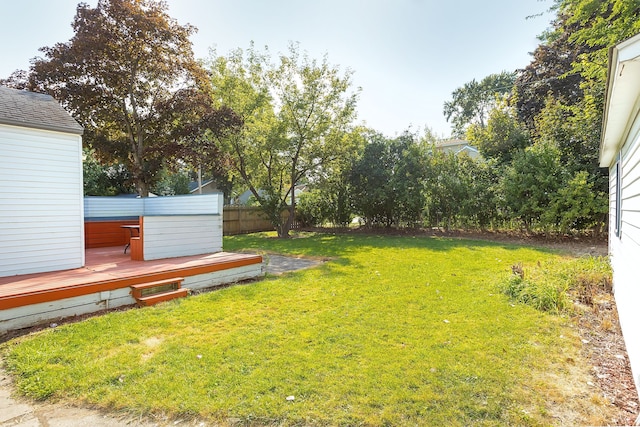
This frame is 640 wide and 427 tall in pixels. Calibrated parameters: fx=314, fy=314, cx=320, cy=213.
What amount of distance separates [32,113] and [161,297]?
Answer: 368cm

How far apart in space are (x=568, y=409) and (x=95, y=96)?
11.8 metres

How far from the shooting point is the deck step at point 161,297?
4.39 meters

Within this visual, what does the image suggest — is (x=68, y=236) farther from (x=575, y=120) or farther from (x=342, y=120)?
(x=575, y=120)

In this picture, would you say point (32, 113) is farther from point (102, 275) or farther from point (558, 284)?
point (558, 284)

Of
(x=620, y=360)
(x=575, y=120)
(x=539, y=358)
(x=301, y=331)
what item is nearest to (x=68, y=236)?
(x=301, y=331)

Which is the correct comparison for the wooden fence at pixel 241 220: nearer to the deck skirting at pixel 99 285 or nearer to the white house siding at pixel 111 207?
the white house siding at pixel 111 207

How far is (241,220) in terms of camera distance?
49.8 feet

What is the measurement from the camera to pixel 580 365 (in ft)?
9.04

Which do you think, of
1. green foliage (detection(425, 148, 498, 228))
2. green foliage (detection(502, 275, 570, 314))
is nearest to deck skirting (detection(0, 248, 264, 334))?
green foliage (detection(502, 275, 570, 314))

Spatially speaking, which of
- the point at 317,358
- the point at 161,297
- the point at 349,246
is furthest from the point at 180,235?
the point at 349,246

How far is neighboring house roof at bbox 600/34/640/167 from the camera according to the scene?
81.3 inches

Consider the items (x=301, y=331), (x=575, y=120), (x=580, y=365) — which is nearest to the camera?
(x=580, y=365)

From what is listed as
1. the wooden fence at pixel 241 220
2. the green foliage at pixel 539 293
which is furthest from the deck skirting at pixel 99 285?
the wooden fence at pixel 241 220

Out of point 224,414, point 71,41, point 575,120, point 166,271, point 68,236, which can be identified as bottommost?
point 224,414
